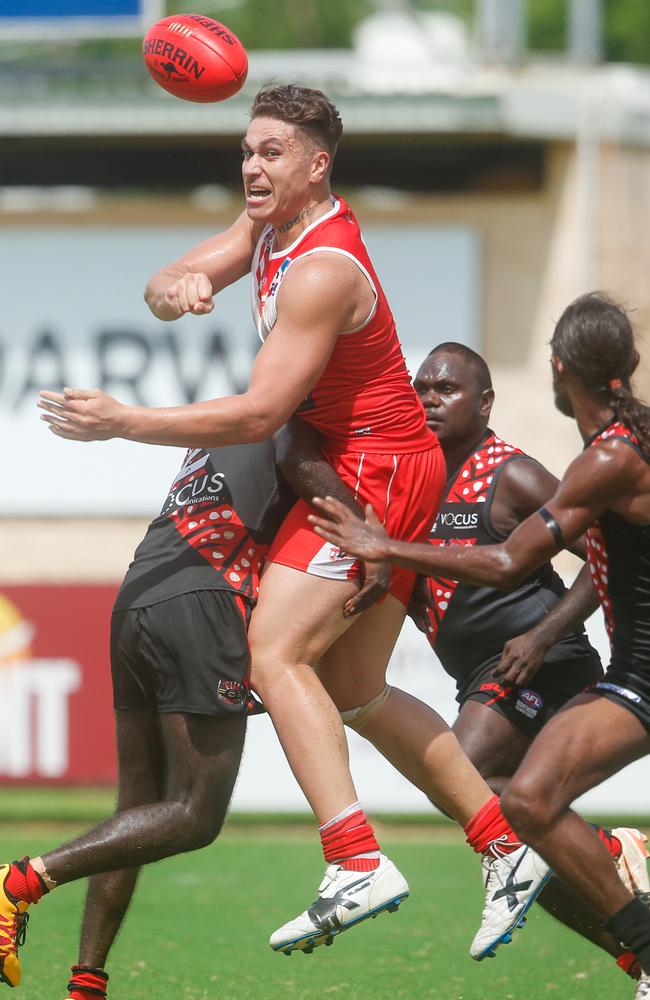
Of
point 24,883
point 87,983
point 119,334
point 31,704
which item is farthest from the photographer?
point 119,334

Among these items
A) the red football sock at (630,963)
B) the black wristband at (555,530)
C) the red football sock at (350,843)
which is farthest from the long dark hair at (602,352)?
the red football sock at (630,963)

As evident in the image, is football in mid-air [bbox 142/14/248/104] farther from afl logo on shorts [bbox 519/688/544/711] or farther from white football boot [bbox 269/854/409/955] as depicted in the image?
white football boot [bbox 269/854/409/955]

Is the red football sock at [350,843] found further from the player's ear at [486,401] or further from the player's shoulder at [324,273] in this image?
the player's ear at [486,401]

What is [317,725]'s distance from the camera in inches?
188

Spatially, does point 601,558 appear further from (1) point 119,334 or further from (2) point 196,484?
(1) point 119,334

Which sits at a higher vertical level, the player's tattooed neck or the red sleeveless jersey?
the player's tattooed neck

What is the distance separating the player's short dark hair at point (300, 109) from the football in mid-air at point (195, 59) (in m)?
0.29

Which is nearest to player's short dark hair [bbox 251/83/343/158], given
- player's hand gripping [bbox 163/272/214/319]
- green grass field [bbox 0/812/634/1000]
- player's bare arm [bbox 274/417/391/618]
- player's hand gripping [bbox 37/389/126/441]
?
player's hand gripping [bbox 163/272/214/319]

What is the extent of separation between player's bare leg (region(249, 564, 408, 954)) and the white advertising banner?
28.4ft

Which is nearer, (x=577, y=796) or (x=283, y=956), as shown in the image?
(x=577, y=796)

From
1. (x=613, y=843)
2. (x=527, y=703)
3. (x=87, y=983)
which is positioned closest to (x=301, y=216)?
(x=527, y=703)

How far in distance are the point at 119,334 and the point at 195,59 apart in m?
8.71

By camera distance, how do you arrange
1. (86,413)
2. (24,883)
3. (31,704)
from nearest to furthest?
(86,413)
(24,883)
(31,704)

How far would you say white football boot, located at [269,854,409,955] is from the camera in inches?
182
